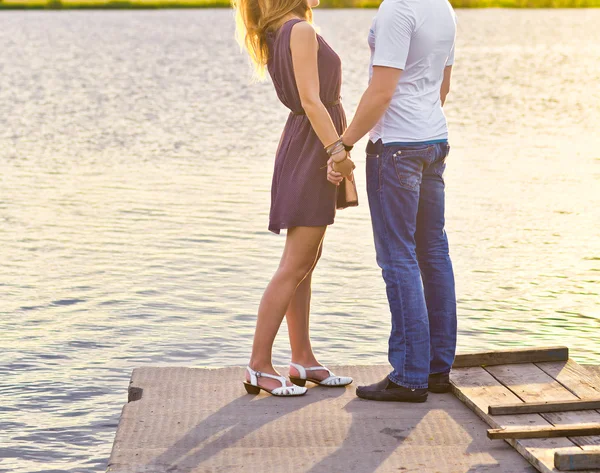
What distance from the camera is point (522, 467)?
14.2 feet

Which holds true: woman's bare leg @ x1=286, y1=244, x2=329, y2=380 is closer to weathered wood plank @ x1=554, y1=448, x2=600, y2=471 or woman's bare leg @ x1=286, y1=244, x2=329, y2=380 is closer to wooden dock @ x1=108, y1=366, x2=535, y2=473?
wooden dock @ x1=108, y1=366, x2=535, y2=473

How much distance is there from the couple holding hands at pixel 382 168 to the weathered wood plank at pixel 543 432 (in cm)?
69

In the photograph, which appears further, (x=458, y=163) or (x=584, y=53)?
(x=584, y=53)

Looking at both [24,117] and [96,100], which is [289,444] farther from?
[96,100]

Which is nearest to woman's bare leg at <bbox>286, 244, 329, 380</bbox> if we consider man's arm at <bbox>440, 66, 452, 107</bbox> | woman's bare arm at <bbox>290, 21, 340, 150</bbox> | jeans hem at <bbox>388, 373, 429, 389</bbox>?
jeans hem at <bbox>388, 373, 429, 389</bbox>

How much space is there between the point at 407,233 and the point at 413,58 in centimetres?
73

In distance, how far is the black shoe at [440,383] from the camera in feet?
17.5

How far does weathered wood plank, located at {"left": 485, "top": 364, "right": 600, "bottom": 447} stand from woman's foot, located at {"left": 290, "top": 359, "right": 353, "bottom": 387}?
69cm

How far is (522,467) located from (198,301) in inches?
169

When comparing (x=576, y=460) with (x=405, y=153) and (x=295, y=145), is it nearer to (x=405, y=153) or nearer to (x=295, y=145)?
(x=405, y=153)

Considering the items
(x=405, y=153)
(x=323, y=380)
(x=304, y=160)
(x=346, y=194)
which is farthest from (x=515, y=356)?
(x=304, y=160)

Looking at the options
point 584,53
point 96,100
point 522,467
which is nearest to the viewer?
point 522,467

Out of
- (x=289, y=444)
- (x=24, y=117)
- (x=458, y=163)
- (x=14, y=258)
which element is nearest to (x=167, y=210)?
(x=14, y=258)

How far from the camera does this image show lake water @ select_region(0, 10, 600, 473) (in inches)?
271
